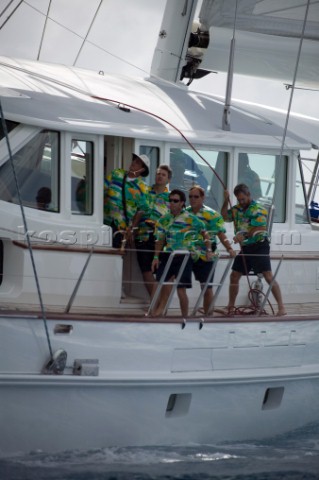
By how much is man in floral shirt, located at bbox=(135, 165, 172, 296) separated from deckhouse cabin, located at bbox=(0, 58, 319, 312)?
16 cm

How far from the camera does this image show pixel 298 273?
11.9m

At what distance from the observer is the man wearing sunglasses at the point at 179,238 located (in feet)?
35.8

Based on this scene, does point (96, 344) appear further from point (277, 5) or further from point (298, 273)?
point (277, 5)

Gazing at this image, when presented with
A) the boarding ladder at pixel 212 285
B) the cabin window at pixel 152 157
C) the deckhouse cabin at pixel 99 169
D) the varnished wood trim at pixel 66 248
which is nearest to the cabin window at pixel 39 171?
the deckhouse cabin at pixel 99 169

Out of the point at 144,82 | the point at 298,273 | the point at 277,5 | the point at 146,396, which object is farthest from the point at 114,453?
the point at 277,5

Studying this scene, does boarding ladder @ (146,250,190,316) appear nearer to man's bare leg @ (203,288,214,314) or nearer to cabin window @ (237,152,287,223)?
man's bare leg @ (203,288,214,314)

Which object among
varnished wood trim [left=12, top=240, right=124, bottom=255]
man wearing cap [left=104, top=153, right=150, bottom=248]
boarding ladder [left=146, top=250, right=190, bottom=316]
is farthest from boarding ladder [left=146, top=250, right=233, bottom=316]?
man wearing cap [left=104, top=153, right=150, bottom=248]

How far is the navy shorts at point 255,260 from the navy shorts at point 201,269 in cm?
38

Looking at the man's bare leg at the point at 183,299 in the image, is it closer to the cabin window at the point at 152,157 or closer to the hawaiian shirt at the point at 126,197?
the hawaiian shirt at the point at 126,197

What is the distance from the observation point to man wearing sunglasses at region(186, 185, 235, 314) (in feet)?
36.4

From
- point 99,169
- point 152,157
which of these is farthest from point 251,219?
point 99,169

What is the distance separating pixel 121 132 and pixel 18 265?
166 cm

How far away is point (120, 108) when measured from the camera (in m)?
12.0

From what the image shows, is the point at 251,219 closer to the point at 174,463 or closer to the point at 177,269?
the point at 177,269
